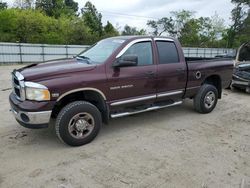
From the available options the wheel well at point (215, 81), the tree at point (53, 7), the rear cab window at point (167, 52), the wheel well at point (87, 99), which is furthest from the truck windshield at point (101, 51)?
the tree at point (53, 7)

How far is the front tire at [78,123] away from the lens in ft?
12.9

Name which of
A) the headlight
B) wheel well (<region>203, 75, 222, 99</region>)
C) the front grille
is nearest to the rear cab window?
wheel well (<region>203, 75, 222, 99</region>)

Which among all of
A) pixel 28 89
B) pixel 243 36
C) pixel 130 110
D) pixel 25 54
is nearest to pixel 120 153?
pixel 130 110

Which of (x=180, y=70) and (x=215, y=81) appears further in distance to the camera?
(x=215, y=81)

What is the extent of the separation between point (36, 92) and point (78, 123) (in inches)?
33.4

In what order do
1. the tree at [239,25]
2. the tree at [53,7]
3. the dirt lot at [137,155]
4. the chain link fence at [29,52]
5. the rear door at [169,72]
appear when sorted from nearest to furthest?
1. the dirt lot at [137,155]
2. the rear door at [169,72]
3. the chain link fence at [29,52]
4. the tree at [239,25]
5. the tree at [53,7]

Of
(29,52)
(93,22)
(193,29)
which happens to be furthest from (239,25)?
(29,52)

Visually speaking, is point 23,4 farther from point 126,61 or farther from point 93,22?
point 126,61

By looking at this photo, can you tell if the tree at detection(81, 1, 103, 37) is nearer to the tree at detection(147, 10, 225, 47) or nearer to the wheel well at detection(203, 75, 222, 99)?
the tree at detection(147, 10, 225, 47)

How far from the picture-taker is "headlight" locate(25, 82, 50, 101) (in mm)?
3701

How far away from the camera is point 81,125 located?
4117 mm

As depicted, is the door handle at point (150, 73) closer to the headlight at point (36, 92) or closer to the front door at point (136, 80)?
the front door at point (136, 80)

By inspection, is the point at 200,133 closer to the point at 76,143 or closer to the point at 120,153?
the point at 120,153

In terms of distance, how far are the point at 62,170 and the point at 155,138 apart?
1840 mm
